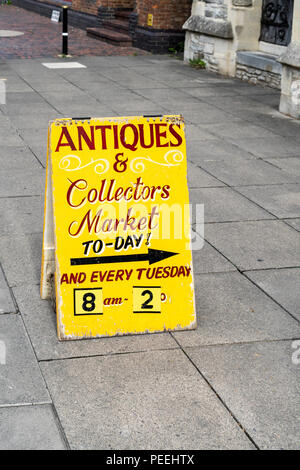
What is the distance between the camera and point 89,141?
5141 millimetres

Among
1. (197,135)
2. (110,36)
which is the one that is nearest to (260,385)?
(197,135)

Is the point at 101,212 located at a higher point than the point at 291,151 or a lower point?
higher

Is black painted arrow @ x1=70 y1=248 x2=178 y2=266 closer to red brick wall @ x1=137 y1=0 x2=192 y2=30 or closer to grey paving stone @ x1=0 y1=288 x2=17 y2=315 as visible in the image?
grey paving stone @ x1=0 y1=288 x2=17 y2=315

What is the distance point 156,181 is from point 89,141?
519 millimetres

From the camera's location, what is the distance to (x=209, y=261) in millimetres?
6613

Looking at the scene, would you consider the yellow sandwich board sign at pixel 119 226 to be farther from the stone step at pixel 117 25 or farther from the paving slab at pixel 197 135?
the stone step at pixel 117 25

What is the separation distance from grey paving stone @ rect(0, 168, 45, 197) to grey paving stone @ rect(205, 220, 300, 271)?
6.51 feet

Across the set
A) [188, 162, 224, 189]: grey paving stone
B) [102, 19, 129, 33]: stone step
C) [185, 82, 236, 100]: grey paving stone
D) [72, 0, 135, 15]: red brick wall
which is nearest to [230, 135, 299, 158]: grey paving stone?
[188, 162, 224, 189]: grey paving stone

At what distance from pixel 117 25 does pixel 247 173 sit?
12866mm

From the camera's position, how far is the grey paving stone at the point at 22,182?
26.7 ft
